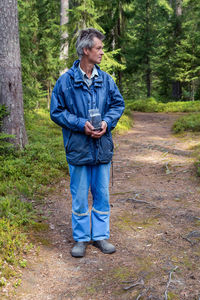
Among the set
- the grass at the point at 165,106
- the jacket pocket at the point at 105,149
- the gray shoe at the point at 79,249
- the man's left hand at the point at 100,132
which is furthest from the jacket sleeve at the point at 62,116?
the grass at the point at 165,106

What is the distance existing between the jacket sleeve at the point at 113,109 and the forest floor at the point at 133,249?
5.66 ft

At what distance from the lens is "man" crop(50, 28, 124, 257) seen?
3488 millimetres

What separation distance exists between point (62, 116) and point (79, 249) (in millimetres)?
1759

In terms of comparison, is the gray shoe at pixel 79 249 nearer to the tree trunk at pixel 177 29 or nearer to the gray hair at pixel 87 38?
the gray hair at pixel 87 38

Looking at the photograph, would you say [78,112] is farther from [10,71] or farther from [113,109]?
[10,71]

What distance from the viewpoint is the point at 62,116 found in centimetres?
348

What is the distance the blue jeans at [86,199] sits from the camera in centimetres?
370

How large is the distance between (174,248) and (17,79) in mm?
5552

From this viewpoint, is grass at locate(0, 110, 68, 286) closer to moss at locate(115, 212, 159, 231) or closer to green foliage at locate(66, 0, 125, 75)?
moss at locate(115, 212, 159, 231)

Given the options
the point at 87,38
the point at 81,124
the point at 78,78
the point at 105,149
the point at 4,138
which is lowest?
the point at 4,138

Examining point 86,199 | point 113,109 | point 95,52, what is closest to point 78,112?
point 113,109

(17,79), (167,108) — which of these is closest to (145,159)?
(17,79)

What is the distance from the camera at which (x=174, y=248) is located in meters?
3.87

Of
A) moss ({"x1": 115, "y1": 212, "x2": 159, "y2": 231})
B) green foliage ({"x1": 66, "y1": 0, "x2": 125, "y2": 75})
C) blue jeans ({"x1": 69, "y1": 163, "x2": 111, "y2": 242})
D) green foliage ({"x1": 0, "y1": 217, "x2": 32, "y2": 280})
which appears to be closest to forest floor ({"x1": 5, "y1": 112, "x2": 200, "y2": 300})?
moss ({"x1": 115, "y1": 212, "x2": 159, "y2": 231})
